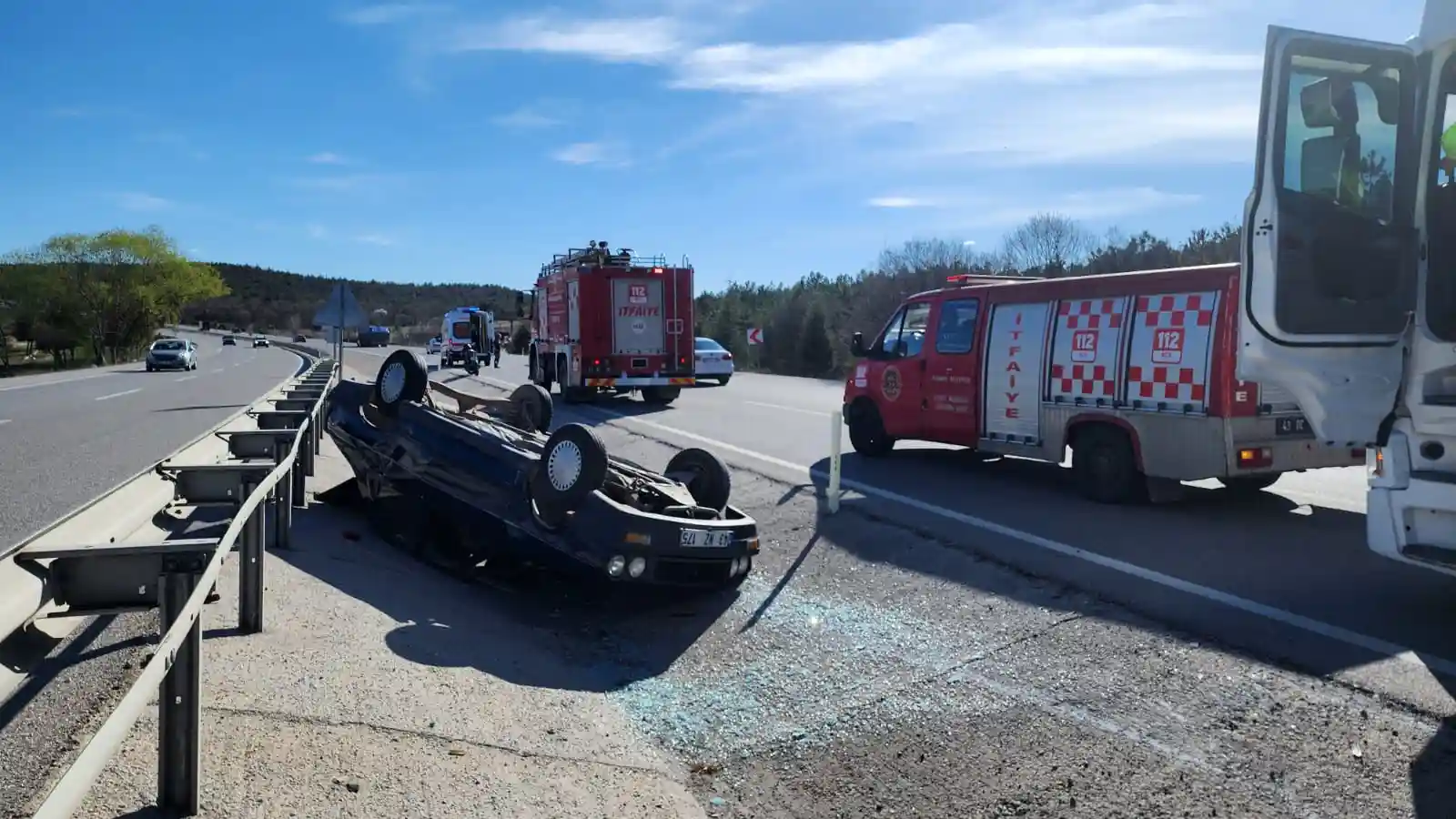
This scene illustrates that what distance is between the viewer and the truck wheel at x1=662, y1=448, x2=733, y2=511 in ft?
26.3

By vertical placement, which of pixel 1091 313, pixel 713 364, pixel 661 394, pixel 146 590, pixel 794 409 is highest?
pixel 1091 313

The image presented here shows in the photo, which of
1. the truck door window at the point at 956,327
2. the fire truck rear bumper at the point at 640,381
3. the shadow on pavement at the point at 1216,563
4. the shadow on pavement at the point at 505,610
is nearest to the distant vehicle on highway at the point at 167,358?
the fire truck rear bumper at the point at 640,381

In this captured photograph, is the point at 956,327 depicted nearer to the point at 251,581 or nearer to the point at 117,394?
the point at 251,581

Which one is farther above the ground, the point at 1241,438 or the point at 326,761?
the point at 1241,438

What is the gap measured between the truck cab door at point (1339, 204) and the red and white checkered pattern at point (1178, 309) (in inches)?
127

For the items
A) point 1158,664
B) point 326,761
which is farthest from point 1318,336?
point 326,761

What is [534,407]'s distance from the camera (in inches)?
410

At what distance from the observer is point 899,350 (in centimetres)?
1262

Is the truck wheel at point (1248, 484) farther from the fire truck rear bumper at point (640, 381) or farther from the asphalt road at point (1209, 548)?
the fire truck rear bumper at point (640, 381)

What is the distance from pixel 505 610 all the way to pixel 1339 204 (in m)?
5.26

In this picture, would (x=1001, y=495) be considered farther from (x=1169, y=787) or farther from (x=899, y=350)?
(x=1169, y=787)

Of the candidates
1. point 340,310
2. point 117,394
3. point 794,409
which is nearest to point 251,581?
point 794,409

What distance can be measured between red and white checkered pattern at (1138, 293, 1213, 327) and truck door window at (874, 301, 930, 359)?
307 centimetres

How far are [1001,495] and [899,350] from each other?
9.76ft
